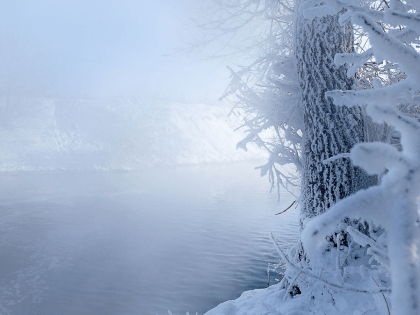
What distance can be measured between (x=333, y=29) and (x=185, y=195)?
61.1 feet

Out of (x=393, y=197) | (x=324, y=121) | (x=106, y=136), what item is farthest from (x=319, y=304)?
(x=106, y=136)

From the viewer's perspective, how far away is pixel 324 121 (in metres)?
3.92

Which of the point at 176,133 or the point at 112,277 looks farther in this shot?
the point at 176,133

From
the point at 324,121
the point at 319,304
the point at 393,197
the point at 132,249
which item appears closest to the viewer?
the point at 393,197

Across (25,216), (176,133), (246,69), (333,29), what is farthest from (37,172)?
(333,29)

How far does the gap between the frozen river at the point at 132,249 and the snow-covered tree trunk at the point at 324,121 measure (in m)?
1.43

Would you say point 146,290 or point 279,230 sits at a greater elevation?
point 279,230

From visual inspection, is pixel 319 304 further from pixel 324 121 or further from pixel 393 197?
pixel 393 197

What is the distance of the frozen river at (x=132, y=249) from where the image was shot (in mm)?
7879

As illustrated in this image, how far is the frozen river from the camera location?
25.8 feet

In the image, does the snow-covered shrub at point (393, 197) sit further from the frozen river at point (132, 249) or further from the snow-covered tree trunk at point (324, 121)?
the frozen river at point (132, 249)

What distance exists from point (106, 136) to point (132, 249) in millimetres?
39841

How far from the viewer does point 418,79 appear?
1.00 meters

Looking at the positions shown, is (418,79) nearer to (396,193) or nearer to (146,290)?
(396,193)
